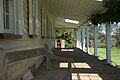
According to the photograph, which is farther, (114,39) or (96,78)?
(114,39)

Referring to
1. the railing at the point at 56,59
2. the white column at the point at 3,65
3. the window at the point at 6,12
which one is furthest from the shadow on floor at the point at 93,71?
the white column at the point at 3,65

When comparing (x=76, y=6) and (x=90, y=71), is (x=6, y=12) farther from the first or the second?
(x=76, y=6)

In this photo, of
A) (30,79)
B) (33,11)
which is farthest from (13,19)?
(33,11)

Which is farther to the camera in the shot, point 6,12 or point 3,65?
point 6,12

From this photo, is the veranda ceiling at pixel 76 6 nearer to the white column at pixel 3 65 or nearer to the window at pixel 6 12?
the window at pixel 6 12

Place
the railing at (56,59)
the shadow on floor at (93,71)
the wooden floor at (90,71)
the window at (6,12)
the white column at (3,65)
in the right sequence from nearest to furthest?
1. the white column at (3,65)
2. the window at (6,12)
3. the railing at (56,59)
4. the wooden floor at (90,71)
5. the shadow on floor at (93,71)

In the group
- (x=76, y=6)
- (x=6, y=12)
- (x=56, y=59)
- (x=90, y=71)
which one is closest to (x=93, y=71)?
(x=90, y=71)

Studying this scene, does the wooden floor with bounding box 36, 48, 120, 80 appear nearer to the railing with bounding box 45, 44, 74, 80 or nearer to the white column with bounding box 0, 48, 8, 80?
the railing with bounding box 45, 44, 74, 80

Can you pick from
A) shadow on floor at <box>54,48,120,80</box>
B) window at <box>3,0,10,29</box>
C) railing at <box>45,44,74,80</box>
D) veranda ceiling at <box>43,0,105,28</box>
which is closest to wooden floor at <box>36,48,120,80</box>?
shadow on floor at <box>54,48,120,80</box>

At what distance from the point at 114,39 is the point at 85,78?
24.0m

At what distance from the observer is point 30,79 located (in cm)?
404

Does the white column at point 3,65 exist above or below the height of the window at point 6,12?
below

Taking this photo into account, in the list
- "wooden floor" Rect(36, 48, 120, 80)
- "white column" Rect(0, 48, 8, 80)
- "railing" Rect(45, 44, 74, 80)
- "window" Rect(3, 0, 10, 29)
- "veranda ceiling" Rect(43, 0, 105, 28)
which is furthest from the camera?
"veranda ceiling" Rect(43, 0, 105, 28)

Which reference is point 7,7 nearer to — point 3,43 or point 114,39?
point 3,43
